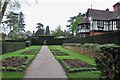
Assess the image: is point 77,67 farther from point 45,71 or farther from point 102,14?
point 102,14

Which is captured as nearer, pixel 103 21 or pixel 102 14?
pixel 103 21

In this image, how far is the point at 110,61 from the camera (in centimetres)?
859

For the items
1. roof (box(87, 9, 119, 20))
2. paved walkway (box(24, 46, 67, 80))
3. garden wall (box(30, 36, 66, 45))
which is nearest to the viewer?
paved walkway (box(24, 46, 67, 80))

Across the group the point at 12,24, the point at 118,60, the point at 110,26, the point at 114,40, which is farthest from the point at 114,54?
the point at 12,24

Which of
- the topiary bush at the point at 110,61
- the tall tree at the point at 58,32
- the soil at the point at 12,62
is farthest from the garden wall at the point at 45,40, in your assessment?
the topiary bush at the point at 110,61

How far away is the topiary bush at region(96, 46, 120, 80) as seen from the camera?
28.0ft

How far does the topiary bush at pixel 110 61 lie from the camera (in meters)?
8.53

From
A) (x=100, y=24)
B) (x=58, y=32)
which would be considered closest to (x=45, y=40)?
(x=58, y=32)

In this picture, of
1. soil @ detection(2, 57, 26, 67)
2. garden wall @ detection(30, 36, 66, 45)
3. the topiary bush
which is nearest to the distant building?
garden wall @ detection(30, 36, 66, 45)

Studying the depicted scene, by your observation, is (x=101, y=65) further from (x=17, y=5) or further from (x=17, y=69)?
(x=17, y=5)

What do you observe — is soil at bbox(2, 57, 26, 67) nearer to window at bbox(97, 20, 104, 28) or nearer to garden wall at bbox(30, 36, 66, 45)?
window at bbox(97, 20, 104, 28)

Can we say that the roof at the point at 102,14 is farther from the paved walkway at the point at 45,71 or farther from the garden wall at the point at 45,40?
the paved walkway at the point at 45,71

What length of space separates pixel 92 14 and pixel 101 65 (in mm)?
50459

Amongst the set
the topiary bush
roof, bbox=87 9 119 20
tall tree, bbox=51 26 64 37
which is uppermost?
roof, bbox=87 9 119 20
